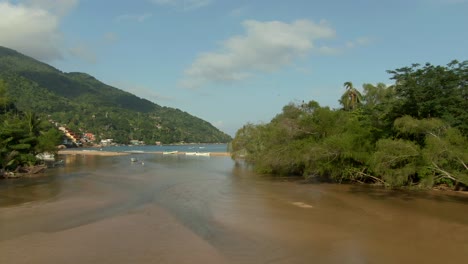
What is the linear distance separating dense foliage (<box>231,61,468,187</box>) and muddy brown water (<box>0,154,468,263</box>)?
71.9 inches

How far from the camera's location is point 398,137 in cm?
2552

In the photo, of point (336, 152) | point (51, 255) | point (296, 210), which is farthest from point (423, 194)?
point (51, 255)

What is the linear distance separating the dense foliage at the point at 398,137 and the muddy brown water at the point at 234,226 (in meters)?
1.83

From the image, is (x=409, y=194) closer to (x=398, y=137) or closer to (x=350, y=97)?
(x=398, y=137)

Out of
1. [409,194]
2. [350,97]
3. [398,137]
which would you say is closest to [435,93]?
[398,137]

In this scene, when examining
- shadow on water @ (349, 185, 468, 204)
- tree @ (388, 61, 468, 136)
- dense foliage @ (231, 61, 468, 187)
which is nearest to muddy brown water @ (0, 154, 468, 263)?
shadow on water @ (349, 185, 468, 204)

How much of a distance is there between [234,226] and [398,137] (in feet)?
52.4

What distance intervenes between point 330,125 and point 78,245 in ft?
80.4

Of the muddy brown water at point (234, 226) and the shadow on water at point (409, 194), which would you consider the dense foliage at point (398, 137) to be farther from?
the muddy brown water at point (234, 226)

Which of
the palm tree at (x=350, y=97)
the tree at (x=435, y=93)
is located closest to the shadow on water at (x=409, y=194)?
the tree at (x=435, y=93)

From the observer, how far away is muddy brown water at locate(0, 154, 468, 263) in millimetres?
11719

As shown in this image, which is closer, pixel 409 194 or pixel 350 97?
pixel 409 194

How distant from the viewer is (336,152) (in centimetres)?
2677

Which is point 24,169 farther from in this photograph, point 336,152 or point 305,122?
point 336,152
